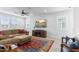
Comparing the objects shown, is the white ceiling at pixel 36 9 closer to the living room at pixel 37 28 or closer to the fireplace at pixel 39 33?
the living room at pixel 37 28

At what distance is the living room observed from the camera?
→ 2141mm

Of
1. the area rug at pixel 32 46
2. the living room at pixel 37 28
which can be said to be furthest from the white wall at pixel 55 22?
the area rug at pixel 32 46

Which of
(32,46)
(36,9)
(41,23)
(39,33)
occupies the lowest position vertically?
(32,46)

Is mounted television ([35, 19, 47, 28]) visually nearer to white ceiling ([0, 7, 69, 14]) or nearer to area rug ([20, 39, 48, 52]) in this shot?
white ceiling ([0, 7, 69, 14])

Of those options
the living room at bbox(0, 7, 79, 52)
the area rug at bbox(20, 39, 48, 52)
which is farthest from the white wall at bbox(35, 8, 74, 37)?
the area rug at bbox(20, 39, 48, 52)

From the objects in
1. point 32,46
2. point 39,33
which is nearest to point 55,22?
point 39,33

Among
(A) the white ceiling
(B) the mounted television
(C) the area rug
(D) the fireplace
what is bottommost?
(C) the area rug

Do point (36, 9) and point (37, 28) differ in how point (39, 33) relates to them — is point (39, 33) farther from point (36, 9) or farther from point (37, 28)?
point (36, 9)

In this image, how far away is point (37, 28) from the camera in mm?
2246

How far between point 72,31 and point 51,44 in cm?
46

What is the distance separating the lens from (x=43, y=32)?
2250mm
